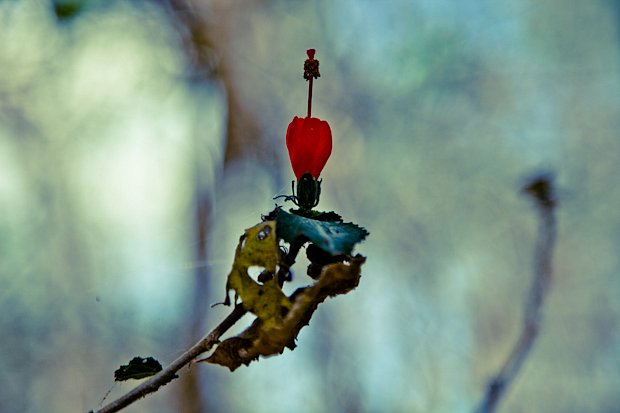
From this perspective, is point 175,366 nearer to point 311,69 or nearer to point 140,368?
point 140,368

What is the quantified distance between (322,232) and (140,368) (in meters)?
0.21

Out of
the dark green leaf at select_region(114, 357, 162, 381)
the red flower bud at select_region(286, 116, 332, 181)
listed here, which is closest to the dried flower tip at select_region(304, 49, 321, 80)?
the red flower bud at select_region(286, 116, 332, 181)

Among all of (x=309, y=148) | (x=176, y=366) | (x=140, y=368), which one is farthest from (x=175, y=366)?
(x=309, y=148)

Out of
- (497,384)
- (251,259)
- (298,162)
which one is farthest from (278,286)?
(497,384)

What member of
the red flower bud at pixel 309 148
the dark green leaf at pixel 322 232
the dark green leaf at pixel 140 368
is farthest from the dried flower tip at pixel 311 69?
the dark green leaf at pixel 140 368

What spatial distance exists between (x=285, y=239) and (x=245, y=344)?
0.08 metres

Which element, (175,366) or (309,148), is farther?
(309,148)

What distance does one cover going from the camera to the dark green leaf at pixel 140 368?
1.59 ft

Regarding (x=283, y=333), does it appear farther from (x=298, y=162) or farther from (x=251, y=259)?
(x=298, y=162)

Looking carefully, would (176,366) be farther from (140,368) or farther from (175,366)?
(140,368)

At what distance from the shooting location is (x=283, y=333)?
39cm

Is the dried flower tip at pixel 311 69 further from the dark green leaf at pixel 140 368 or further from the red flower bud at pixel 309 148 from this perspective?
the dark green leaf at pixel 140 368

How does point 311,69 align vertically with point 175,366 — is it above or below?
above

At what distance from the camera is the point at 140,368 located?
49cm
